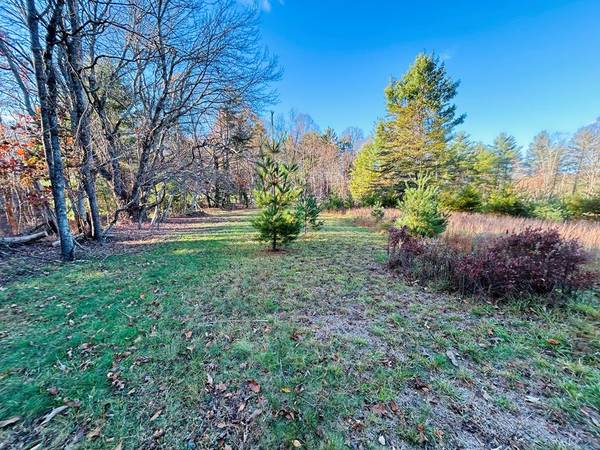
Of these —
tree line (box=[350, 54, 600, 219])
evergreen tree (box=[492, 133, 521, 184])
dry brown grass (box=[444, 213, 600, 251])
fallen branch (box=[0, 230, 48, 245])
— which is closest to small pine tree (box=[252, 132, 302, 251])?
dry brown grass (box=[444, 213, 600, 251])

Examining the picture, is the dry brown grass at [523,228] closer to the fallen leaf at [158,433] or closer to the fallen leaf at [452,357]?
the fallen leaf at [452,357]

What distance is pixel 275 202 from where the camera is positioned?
642 centimetres

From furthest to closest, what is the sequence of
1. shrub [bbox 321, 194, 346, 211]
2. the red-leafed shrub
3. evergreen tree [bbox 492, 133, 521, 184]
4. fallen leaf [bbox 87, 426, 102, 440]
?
evergreen tree [bbox 492, 133, 521, 184] < shrub [bbox 321, 194, 346, 211] < the red-leafed shrub < fallen leaf [bbox 87, 426, 102, 440]

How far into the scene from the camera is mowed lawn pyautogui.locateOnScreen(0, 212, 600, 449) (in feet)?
5.66

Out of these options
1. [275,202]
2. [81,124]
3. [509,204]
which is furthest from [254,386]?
[509,204]

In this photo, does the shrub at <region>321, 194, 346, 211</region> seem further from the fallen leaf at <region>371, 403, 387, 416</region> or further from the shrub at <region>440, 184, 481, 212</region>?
the fallen leaf at <region>371, 403, 387, 416</region>

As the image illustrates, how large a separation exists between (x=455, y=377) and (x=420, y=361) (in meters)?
0.31

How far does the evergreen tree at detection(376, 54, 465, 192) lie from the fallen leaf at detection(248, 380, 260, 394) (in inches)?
644

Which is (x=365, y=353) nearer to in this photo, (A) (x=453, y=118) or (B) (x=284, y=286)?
(B) (x=284, y=286)

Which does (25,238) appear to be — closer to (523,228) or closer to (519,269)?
(519,269)

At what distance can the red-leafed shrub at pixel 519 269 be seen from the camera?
356 cm

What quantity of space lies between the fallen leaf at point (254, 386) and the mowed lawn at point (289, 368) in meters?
0.02

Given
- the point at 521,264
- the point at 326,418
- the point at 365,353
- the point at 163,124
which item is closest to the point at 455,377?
the point at 365,353

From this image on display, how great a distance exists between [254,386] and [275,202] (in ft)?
15.6
